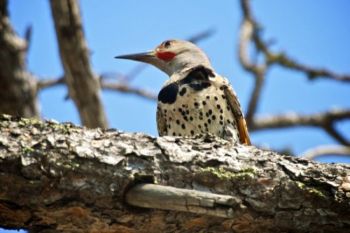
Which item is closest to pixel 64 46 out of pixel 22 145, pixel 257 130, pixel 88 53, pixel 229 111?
pixel 88 53

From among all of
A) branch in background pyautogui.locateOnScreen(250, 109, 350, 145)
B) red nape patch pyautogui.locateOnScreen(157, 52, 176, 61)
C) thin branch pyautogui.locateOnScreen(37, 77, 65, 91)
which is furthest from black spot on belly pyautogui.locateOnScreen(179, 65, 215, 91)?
branch in background pyautogui.locateOnScreen(250, 109, 350, 145)

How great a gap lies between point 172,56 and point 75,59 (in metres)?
1.00

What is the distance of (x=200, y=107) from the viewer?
505 cm

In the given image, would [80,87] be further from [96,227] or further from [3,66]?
[96,227]

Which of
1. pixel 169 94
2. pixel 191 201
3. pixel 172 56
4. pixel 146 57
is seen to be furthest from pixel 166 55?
pixel 191 201

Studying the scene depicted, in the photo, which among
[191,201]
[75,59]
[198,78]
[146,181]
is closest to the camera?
[191,201]

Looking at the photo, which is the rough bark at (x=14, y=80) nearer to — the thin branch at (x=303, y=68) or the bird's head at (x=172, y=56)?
the bird's head at (x=172, y=56)

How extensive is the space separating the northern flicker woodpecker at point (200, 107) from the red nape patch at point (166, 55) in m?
0.67

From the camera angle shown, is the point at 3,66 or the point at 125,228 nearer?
the point at 125,228

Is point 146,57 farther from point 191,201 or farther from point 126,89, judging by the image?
point 191,201

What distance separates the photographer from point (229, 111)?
207 inches

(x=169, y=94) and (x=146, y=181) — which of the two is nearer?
(x=146, y=181)

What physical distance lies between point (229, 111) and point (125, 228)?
7.84 ft

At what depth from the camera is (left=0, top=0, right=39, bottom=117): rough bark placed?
19.6ft
